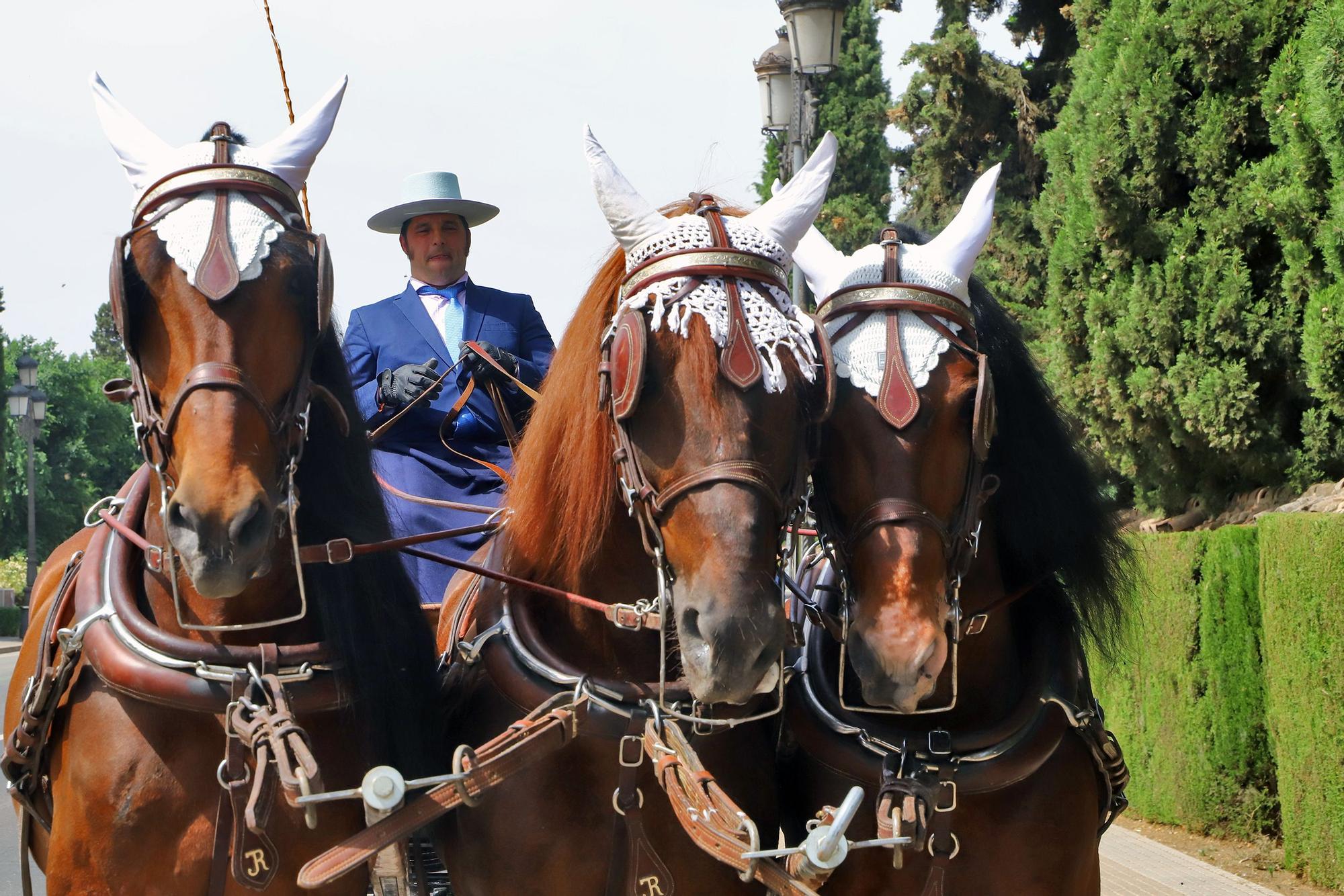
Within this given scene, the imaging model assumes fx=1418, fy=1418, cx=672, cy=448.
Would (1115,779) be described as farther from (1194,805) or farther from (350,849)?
(1194,805)

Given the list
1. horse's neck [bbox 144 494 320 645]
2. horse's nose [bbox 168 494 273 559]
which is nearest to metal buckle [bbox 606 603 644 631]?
horse's neck [bbox 144 494 320 645]

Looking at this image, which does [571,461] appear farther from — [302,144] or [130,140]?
[130,140]

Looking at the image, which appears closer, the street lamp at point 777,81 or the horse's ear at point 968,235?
the horse's ear at point 968,235

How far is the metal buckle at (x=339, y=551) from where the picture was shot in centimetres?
340

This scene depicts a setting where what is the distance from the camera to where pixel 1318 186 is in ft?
26.0

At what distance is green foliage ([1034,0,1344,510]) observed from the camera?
8500mm

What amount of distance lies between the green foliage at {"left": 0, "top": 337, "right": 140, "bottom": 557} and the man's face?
159 feet

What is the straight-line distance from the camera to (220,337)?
10.1 feet

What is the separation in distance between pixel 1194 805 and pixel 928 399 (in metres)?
6.28

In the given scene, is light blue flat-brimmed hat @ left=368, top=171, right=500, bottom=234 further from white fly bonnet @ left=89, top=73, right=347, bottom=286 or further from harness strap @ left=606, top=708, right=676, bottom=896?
harness strap @ left=606, top=708, right=676, bottom=896

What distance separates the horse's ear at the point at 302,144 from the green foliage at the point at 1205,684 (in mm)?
5424

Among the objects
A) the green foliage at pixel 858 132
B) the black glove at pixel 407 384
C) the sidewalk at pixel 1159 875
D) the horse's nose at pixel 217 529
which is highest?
the green foliage at pixel 858 132

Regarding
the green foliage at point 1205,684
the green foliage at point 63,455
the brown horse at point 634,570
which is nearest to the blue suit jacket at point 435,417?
the brown horse at point 634,570

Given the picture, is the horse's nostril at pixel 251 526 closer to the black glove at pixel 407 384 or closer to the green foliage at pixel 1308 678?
the black glove at pixel 407 384
